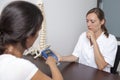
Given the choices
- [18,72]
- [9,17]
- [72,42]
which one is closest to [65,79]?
[18,72]

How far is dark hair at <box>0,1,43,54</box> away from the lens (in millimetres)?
981

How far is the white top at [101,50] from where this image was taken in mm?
1974

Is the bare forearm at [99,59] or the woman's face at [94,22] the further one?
the woman's face at [94,22]

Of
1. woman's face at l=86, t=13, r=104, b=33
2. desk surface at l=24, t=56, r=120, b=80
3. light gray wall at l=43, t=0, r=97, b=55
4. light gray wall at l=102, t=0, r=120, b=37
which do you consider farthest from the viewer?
light gray wall at l=102, t=0, r=120, b=37

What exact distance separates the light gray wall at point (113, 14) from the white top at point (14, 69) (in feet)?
6.76

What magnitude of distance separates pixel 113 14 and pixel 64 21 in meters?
0.77

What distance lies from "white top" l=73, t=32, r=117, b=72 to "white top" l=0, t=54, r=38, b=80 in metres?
1.11

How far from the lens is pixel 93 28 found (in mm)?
2031

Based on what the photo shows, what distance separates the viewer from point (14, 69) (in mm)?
981

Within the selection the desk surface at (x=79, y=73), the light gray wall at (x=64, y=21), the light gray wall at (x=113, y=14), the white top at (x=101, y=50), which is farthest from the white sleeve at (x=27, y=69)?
the light gray wall at (x=113, y=14)

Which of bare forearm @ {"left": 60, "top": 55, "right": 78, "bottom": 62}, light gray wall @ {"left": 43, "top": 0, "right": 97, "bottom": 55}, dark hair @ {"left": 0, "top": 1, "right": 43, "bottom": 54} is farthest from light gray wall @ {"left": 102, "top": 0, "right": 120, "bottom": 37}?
dark hair @ {"left": 0, "top": 1, "right": 43, "bottom": 54}

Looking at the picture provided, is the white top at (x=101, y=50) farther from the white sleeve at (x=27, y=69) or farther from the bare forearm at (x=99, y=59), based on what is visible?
the white sleeve at (x=27, y=69)

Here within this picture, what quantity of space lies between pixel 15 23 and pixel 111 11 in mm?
2106

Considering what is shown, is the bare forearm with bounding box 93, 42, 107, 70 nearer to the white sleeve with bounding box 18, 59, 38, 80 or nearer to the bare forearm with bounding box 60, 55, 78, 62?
the bare forearm with bounding box 60, 55, 78, 62
